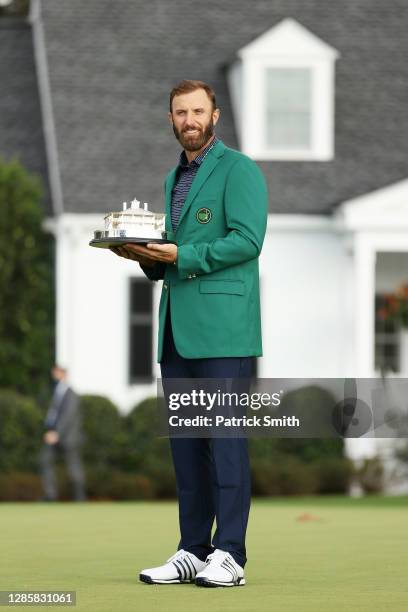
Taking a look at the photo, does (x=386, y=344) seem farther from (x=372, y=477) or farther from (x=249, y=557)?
(x=249, y=557)

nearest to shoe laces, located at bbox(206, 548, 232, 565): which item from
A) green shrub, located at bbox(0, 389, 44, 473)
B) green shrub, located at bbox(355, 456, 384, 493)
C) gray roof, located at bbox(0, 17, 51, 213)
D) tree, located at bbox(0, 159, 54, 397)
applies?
green shrub, located at bbox(0, 389, 44, 473)

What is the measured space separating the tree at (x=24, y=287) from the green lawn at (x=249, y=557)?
562 cm

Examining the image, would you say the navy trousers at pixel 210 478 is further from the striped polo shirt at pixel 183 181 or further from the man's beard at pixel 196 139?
the man's beard at pixel 196 139

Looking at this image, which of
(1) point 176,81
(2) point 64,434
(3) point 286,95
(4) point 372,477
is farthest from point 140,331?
(3) point 286,95

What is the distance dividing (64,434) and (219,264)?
13237 millimetres

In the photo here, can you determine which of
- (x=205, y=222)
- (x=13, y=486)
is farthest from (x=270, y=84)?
(x=205, y=222)

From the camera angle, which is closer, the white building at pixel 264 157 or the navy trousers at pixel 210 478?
the navy trousers at pixel 210 478

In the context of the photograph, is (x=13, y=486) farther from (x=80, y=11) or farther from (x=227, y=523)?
(x=227, y=523)

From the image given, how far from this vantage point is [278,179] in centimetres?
2305

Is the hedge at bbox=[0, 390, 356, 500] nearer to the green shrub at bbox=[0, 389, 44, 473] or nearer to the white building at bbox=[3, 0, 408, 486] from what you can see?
the green shrub at bbox=[0, 389, 44, 473]

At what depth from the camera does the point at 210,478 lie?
7.50m

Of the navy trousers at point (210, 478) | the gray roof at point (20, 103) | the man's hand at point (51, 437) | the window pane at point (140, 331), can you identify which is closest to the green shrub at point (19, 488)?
the man's hand at point (51, 437)

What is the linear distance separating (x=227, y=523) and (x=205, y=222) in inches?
52.2

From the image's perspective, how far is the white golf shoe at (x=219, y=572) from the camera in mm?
7098
